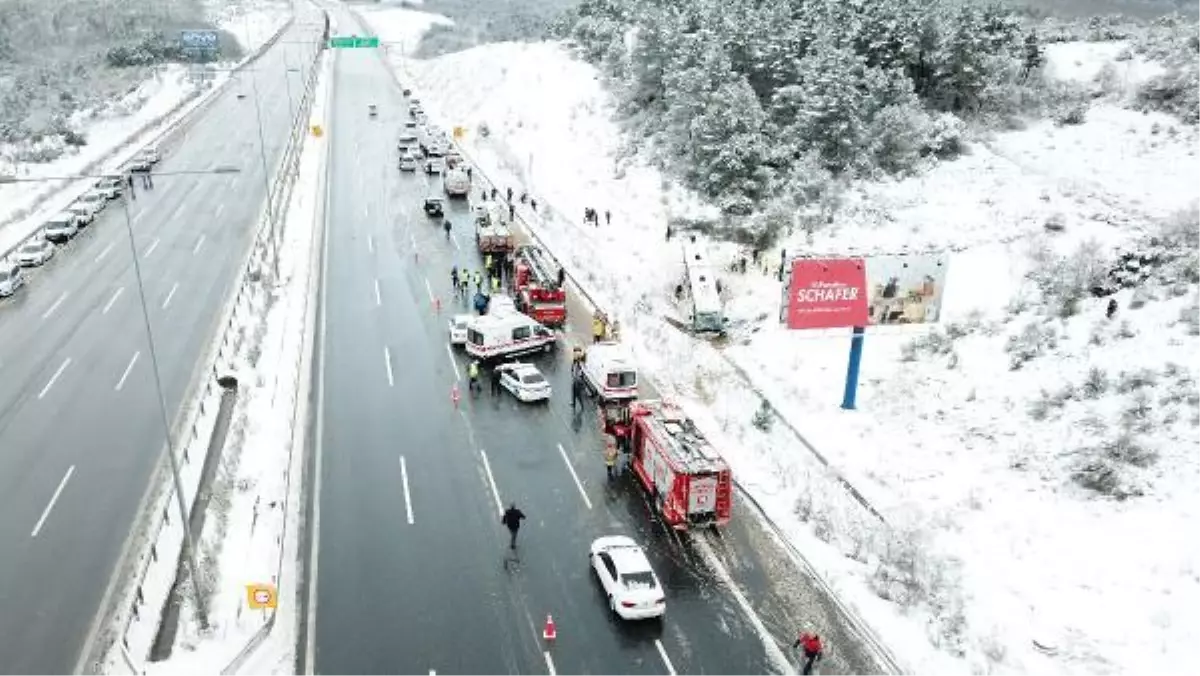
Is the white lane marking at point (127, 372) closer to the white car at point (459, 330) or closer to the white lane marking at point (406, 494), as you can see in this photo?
the white car at point (459, 330)

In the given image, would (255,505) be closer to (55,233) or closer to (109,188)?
(55,233)

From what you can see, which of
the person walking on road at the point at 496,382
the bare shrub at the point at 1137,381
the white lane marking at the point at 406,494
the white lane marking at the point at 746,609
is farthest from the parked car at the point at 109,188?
the bare shrub at the point at 1137,381

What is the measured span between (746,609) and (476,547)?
7890 mm

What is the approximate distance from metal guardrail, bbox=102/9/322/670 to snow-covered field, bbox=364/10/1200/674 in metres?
17.6

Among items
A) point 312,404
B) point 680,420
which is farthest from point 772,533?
point 312,404

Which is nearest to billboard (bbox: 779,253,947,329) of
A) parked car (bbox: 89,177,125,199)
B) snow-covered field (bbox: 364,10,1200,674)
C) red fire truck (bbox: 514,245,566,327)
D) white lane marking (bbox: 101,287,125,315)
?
snow-covered field (bbox: 364,10,1200,674)

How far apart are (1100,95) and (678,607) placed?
54.2m

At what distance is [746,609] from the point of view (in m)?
24.5

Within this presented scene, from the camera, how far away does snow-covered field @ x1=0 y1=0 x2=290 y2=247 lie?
65.1 meters

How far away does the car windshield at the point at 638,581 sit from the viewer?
23.6 meters

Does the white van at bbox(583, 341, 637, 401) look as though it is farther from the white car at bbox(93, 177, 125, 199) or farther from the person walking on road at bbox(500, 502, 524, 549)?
the white car at bbox(93, 177, 125, 199)

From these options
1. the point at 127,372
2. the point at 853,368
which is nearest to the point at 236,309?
the point at 127,372

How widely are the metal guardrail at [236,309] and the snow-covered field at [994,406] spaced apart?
1759 cm

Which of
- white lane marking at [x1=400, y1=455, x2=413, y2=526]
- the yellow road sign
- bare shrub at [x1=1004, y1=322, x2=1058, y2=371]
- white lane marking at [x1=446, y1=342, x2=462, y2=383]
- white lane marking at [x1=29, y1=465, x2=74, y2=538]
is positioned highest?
bare shrub at [x1=1004, y1=322, x2=1058, y2=371]
